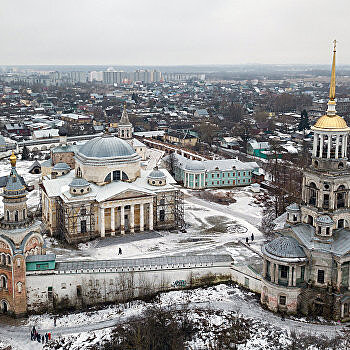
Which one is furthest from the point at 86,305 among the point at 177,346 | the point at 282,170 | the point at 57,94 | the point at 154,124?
the point at 57,94

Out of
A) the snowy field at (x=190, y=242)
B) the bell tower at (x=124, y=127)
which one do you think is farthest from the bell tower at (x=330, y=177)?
the bell tower at (x=124, y=127)

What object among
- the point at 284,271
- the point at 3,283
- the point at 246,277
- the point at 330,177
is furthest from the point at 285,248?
the point at 3,283

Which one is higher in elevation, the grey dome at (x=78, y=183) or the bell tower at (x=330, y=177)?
the bell tower at (x=330, y=177)

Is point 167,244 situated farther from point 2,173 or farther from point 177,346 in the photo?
point 2,173

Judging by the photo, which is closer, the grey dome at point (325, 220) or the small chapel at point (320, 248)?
the small chapel at point (320, 248)

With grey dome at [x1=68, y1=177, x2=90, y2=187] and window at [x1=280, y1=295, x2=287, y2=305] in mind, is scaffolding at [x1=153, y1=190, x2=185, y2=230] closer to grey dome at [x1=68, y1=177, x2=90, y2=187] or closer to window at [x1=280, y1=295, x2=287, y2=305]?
grey dome at [x1=68, y1=177, x2=90, y2=187]

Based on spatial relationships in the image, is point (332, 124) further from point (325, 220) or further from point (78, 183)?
point (78, 183)

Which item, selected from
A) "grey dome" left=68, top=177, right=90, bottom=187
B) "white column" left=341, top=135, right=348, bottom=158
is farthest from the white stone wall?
"grey dome" left=68, top=177, right=90, bottom=187

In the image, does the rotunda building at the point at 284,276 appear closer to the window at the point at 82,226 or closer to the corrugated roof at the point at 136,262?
the corrugated roof at the point at 136,262
